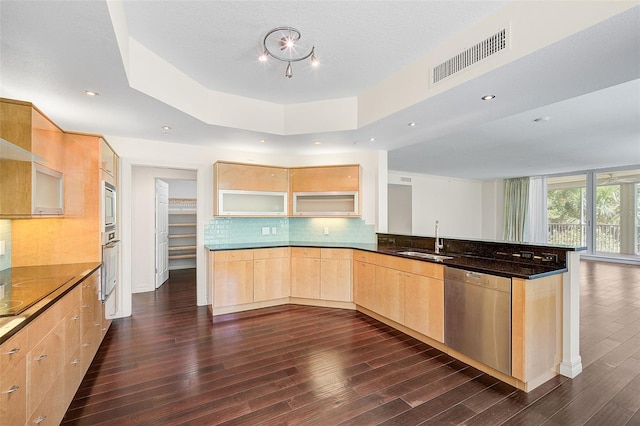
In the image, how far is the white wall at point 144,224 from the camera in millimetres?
5066

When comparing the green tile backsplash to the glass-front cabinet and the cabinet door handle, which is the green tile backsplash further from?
the cabinet door handle

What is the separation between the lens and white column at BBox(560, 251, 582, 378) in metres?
2.43

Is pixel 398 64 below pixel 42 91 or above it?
above

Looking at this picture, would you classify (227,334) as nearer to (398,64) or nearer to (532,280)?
(532,280)

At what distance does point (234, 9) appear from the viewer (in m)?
2.00

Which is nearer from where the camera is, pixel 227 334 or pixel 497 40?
pixel 497 40

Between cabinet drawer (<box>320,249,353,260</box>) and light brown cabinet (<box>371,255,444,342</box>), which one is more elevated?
cabinet drawer (<box>320,249,353,260</box>)

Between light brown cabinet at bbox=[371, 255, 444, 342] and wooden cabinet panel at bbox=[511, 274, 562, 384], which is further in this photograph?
light brown cabinet at bbox=[371, 255, 444, 342]

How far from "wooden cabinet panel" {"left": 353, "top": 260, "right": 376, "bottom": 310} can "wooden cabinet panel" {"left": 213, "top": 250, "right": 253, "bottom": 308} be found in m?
1.50

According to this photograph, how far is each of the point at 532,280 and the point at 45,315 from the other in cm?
325

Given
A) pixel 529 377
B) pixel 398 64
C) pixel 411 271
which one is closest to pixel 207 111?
pixel 398 64

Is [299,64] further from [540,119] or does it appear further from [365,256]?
[540,119]

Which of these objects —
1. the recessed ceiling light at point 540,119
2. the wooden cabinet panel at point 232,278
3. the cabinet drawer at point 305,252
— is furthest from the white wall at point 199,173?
the recessed ceiling light at point 540,119

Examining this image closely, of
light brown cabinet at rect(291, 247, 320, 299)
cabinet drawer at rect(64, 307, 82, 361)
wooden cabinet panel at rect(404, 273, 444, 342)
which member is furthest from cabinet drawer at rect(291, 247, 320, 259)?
cabinet drawer at rect(64, 307, 82, 361)
